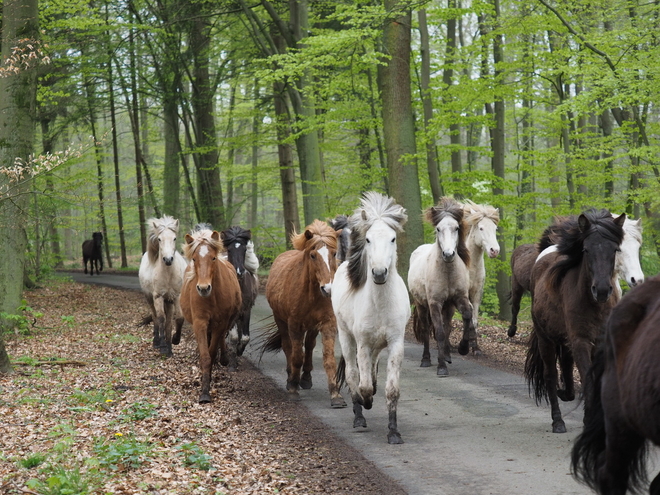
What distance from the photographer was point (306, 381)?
9906 mm

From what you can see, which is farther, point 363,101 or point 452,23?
point 363,101

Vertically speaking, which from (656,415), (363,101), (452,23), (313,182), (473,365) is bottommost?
(473,365)

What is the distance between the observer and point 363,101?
73.4ft

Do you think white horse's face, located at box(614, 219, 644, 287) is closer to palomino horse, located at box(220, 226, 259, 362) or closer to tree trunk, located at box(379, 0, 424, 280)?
palomino horse, located at box(220, 226, 259, 362)

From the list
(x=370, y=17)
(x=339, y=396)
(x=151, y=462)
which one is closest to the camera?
(x=151, y=462)

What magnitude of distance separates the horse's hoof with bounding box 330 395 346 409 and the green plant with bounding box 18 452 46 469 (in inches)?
152

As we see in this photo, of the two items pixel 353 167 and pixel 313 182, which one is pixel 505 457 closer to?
pixel 313 182

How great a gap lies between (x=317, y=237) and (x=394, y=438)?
3234mm

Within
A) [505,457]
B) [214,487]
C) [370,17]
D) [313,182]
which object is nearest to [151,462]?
[214,487]

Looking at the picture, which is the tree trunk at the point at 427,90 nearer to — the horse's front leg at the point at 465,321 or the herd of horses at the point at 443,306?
the herd of horses at the point at 443,306

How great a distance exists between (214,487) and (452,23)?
1852 cm

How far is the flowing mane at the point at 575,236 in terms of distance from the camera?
21.9 ft

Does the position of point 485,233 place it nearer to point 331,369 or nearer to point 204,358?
point 331,369

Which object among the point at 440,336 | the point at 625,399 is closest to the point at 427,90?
the point at 440,336
